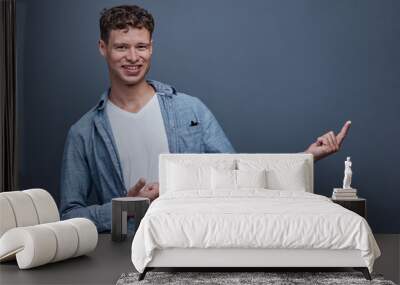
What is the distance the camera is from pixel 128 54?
7238 mm

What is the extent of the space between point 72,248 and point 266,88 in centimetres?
288

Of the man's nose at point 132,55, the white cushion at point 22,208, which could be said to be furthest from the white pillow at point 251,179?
the white cushion at point 22,208

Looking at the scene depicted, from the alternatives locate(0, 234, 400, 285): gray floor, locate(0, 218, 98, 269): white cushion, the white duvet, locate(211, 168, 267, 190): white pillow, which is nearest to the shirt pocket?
locate(211, 168, 267, 190): white pillow

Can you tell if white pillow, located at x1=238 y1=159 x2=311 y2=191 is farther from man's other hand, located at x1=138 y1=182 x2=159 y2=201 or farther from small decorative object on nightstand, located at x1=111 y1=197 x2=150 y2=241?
small decorative object on nightstand, located at x1=111 y1=197 x2=150 y2=241

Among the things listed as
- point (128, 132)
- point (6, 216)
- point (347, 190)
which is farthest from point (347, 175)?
point (6, 216)

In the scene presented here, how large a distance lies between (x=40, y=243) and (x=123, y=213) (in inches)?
63.7

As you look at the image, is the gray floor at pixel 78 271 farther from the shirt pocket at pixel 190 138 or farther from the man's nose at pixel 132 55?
the man's nose at pixel 132 55

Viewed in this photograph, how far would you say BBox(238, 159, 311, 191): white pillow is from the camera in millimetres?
6480

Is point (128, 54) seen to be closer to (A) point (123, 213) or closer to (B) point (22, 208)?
(A) point (123, 213)

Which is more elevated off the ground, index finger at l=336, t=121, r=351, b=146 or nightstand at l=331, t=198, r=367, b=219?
index finger at l=336, t=121, r=351, b=146

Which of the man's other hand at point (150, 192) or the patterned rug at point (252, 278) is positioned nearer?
the patterned rug at point (252, 278)

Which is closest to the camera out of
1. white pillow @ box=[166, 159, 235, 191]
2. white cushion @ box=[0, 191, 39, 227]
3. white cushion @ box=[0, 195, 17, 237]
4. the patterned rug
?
the patterned rug

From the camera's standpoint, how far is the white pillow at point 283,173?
6.48 metres

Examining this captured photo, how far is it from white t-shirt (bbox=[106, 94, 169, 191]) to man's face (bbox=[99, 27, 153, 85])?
35 cm
